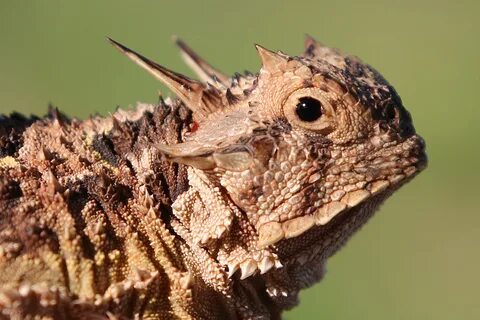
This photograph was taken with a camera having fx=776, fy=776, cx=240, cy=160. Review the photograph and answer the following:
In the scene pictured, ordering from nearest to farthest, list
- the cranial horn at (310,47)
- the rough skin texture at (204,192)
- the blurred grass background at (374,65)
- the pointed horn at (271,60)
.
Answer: the rough skin texture at (204,192)
the pointed horn at (271,60)
the cranial horn at (310,47)
the blurred grass background at (374,65)

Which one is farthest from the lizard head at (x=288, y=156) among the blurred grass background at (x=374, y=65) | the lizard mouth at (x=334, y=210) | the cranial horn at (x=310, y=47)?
the blurred grass background at (x=374, y=65)

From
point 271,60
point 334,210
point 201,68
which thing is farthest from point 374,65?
point 334,210

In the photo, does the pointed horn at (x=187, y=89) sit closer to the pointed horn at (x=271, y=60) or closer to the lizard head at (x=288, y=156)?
the lizard head at (x=288, y=156)

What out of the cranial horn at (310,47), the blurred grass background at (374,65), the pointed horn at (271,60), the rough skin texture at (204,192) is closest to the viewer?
the rough skin texture at (204,192)

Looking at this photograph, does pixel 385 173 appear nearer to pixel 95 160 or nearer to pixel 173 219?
pixel 173 219

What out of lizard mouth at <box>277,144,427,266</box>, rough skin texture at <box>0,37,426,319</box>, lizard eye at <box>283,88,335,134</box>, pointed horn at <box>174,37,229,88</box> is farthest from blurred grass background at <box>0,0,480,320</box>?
lizard eye at <box>283,88,335,134</box>

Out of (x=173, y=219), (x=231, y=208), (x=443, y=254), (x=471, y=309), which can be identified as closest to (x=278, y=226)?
(x=231, y=208)

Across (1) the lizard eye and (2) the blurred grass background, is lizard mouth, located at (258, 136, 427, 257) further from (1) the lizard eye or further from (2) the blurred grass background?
(2) the blurred grass background

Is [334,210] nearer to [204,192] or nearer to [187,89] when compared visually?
[204,192]
